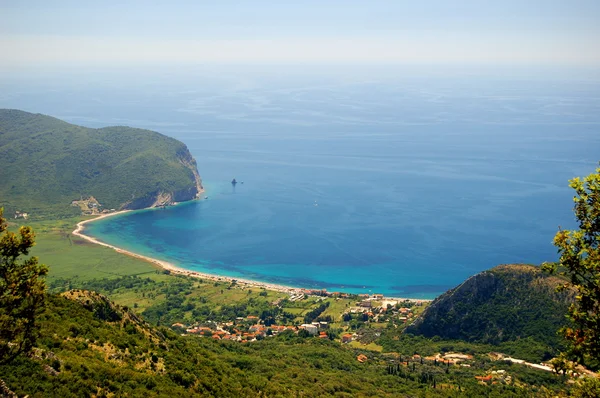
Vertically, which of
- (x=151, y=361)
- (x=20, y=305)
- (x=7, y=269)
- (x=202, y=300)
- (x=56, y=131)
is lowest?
(x=202, y=300)

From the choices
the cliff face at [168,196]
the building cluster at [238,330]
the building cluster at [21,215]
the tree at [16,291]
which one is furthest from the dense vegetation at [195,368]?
the cliff face at [168,196]

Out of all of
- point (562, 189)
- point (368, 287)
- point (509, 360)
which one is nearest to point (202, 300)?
point (368, 287)

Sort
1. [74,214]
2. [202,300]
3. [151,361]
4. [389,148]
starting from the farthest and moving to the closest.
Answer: [389,148] → [74,214] → [202,300] → [151,361]

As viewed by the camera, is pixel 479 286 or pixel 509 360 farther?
pixel 479 286

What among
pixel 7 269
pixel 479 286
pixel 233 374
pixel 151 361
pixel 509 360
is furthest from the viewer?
pixel 479 286

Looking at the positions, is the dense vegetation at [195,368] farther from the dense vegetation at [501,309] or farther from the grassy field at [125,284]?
the grassy field at [125,284]

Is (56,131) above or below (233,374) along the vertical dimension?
above

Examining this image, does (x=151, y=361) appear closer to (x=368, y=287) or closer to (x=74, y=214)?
(x=368, y=287)
